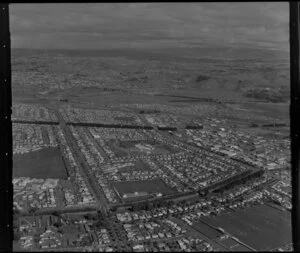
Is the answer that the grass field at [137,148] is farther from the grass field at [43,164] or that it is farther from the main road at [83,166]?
the grass field at [43,164]

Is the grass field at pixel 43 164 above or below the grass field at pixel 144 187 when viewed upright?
above

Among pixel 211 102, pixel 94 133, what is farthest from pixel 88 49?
pixel 211 102

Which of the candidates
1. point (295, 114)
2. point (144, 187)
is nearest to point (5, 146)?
point (144, 187)

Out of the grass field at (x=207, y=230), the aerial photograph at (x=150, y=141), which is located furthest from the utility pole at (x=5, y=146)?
the grass field at (x=207, y=230)

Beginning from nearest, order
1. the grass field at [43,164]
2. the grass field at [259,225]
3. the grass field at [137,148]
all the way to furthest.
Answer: the grass field at [259,225], the grass field at [43,164], the grass field at [137,148]

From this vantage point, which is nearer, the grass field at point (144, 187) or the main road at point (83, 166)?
the main road at point (83, 166)

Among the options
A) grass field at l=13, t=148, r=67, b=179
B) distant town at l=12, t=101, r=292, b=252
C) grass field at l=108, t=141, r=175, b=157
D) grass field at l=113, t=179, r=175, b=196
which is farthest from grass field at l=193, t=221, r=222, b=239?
grass field at l=13, t=148, r=67, b=179

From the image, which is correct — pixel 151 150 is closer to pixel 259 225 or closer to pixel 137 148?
pixel 137 148
